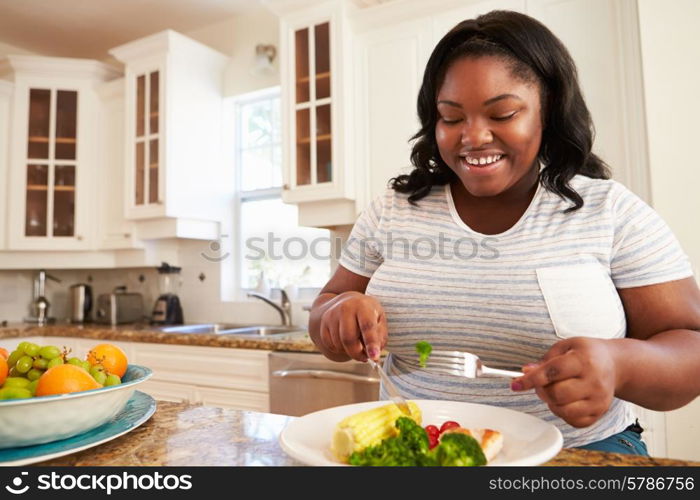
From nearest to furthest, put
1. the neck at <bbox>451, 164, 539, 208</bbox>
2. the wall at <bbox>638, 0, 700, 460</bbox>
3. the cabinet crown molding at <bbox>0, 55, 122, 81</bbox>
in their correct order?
the neck at <bbox>451, 164, 539, 208</bbox>
the wall at <bbox>638, 0, 700, 460</bbox>
the cabinet crown molding at <bbox>0, 55, 122, 81</bbox>

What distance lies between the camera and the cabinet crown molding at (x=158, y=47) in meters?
3.02

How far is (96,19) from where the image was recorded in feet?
11.3

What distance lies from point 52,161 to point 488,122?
10.9 feet

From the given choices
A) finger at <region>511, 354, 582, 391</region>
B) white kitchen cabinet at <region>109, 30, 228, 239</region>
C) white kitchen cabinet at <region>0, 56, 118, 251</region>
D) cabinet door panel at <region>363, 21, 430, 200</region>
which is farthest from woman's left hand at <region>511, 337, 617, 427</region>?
white kitchen cabinet at <region>0, 56, 118, 251</region>

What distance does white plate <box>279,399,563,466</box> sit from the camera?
0.59 metres

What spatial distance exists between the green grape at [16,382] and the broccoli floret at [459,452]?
1.85 ft

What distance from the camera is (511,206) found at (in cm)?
102

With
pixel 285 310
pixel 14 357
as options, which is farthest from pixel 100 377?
pixel 285 310

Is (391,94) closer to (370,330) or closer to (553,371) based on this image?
(370,330)

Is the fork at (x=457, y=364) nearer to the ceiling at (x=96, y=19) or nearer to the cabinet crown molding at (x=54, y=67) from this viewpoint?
Answer: the ceiling at (x=96, y=19)

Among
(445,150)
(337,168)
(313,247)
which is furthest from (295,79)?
(445,150)

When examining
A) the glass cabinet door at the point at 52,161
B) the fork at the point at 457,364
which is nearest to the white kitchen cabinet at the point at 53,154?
the glass cabinet door at the point at 52,161

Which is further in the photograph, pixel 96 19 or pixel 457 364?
pixel 96 19

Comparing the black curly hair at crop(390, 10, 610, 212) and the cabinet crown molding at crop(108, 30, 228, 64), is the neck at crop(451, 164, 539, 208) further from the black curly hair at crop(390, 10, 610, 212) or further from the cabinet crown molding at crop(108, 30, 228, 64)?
the cabinet crown molding at crop(108, 30, 228, 64)
